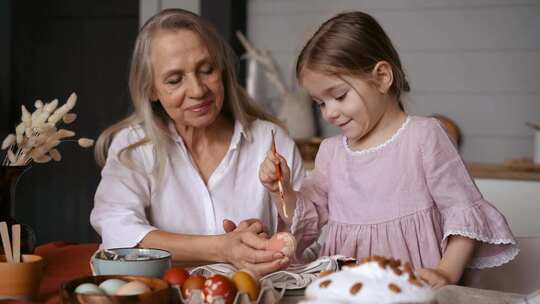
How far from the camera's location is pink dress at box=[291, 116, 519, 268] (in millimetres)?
1677

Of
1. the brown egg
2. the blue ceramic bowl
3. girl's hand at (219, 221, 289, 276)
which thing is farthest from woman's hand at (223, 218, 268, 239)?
the brown egg

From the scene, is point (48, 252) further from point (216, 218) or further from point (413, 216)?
point (413, 216)

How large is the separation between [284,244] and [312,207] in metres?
0.42

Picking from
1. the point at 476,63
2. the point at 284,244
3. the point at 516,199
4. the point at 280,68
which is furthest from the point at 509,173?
the point at 284,244

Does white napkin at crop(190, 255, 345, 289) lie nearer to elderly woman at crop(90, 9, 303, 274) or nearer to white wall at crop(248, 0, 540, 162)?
elderly woman at crop(90, 9, 303, 274)

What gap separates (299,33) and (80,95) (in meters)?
1.44

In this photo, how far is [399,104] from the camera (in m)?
1.85

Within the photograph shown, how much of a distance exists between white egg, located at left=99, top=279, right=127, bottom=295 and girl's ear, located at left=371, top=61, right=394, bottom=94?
2.65 ft

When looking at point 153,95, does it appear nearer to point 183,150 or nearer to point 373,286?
point 183,150

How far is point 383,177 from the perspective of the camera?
5.92 feet

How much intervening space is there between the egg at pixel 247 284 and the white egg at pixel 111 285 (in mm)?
177

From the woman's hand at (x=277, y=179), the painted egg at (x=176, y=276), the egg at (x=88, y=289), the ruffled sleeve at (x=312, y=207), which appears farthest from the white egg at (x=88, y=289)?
the ruffled sleeve at (x=312, y=207)

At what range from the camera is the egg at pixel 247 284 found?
3.98 feet

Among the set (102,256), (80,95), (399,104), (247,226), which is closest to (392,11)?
(80,95)
